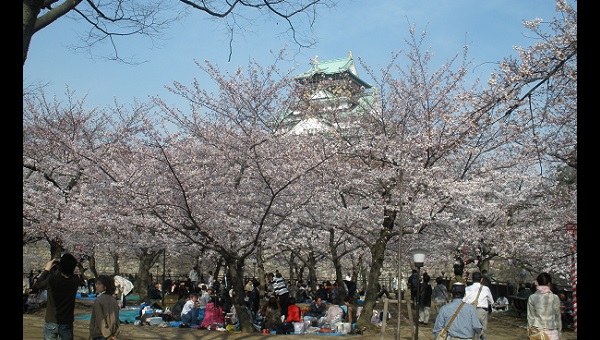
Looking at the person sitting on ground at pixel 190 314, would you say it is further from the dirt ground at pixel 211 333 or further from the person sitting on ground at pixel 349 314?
the person sitting on ground at pixel 349 314

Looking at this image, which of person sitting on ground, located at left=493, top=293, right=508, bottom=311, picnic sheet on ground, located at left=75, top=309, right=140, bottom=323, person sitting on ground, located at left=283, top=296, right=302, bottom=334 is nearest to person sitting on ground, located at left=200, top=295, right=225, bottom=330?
person sitting on ground, located at left=283, top=296, right=302, bottom=334

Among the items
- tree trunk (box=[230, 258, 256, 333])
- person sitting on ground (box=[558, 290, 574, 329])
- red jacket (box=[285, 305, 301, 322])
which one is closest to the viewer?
tree trunk (box=[230, 258, 256, 333])

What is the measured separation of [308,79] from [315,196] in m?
5.16

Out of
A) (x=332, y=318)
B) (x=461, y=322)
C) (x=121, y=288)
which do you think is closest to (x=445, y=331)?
(x=461, y=322)

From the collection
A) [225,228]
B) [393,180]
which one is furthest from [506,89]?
[225,228]

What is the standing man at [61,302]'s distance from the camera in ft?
18.0

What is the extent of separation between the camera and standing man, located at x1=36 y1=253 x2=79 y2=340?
5.49 metres

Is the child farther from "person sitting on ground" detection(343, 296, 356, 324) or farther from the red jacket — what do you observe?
"person sitting on ground" detection(343, 296, 356, 324)

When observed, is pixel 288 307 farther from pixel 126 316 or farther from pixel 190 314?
pixel 126 316

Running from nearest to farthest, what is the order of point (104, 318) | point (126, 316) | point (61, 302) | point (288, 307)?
point (61, 302), point (104, 318), point (288, 307), point (126, 316)

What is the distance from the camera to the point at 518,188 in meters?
19.4

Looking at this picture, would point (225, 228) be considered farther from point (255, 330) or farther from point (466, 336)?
point (466, 336)

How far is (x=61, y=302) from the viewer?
18.0 ft

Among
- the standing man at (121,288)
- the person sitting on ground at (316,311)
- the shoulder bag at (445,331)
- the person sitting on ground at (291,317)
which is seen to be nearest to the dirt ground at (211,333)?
the person sitting on ground at (291,317)
